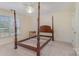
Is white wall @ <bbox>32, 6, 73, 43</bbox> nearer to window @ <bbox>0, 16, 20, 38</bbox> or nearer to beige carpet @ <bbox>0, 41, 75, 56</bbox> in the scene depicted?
beige carpet @ <bbox>0, 41, 75, 56</bbox>

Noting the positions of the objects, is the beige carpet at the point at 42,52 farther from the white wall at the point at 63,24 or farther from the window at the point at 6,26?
the white wall at the point at 63,24

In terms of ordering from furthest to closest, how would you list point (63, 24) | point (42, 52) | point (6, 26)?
point (63, 24)
point (6, 26)
point (42, 52)

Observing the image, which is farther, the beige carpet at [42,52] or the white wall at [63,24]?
the white wall at [63,24]

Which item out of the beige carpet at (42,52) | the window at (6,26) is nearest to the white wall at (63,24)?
the beige carpet at (42,52)

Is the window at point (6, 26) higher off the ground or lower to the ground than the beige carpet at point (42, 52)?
higher

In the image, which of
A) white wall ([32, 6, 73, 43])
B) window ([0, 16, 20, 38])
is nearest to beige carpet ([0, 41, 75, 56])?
window ([0, 16, 20, 38])

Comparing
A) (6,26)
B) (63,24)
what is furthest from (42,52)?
(6,26)

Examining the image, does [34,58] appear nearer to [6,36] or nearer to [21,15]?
[6,36]

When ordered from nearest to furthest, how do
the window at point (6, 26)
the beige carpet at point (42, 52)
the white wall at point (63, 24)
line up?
the beige carpet at point (42, 52) → the window at point (6, 26) → the white wall at point (63, 24)

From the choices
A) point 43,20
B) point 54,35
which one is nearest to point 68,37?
point 54,35

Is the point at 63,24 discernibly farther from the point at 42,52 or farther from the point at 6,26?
the point at 6,26

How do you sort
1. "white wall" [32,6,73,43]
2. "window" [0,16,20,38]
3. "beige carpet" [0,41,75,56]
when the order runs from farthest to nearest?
"white wall" [32,6,73,43]
"window" [0,16,20,38]
"beige carpet" [0,41,75,56]

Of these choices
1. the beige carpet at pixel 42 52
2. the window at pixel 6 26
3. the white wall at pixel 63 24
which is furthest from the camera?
the white wall at pixel 63 24

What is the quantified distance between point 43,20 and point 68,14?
73.9 inches
